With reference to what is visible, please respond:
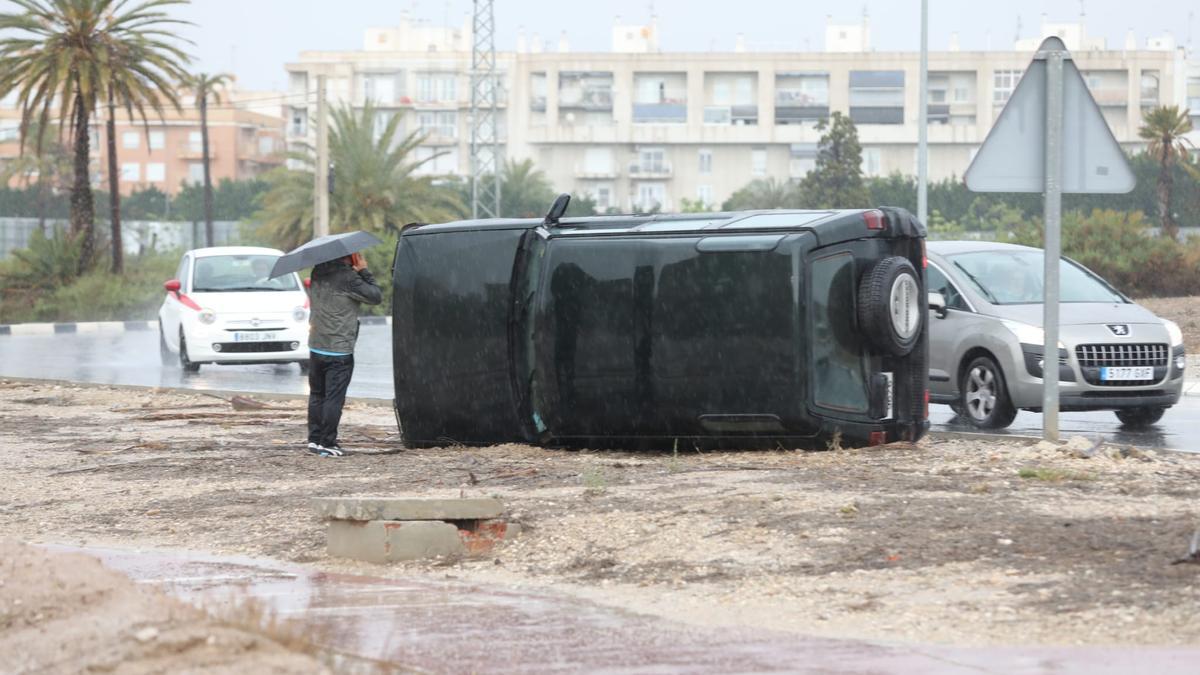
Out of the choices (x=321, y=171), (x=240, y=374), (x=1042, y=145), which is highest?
(x=321, y=171)

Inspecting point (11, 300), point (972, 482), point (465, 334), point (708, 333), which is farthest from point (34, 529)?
point (11, 300)

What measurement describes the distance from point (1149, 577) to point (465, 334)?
5939 mm

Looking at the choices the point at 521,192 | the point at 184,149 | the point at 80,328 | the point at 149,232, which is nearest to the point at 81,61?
the point at 80,328

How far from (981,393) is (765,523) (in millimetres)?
6571

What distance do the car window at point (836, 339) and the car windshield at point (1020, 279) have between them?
373 centimetres

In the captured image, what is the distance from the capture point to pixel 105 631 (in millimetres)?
5715

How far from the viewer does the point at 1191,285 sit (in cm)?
3684

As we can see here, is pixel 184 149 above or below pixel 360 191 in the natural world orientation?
above

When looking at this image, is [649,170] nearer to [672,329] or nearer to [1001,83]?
[1001,83]

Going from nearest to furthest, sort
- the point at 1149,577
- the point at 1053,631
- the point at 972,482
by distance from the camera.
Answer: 1. the point at 1053,631
2. the point at 1149,577
3. the point at 972,482

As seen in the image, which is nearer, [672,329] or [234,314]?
[672,329]

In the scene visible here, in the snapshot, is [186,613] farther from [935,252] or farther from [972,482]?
[935,252]

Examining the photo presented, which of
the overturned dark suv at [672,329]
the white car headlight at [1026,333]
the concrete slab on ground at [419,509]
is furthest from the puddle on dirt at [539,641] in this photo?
the white car headlight at [1026,333]


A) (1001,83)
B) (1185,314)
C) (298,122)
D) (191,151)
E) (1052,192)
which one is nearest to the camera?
(1052,192)
